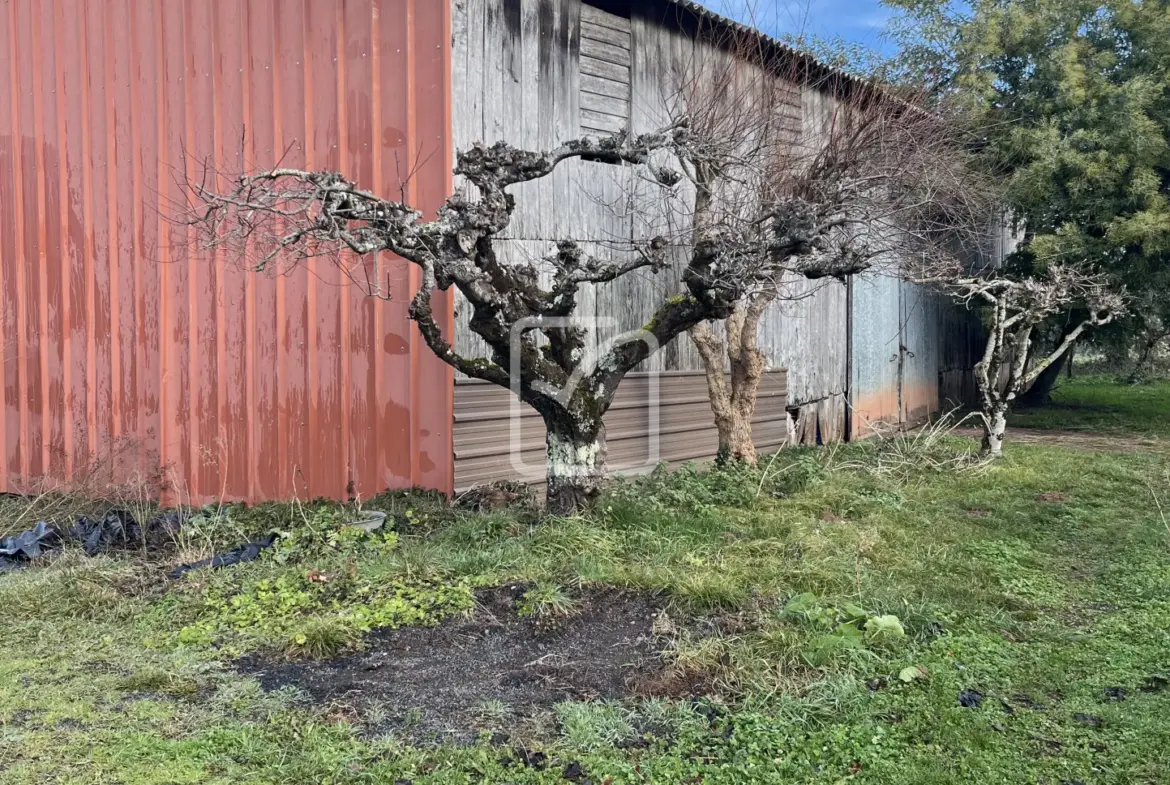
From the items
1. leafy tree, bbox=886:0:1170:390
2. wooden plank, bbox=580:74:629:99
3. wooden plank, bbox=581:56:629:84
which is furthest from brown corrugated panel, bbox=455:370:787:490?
leafy tree, bbox=886:0:1170:390

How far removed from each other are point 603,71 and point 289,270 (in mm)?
3021

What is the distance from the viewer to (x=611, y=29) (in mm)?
6859

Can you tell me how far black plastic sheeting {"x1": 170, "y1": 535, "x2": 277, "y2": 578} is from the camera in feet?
15.4

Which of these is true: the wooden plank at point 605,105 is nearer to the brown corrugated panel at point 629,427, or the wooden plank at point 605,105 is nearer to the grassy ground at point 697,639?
the brown corrugated panel at point 629,427

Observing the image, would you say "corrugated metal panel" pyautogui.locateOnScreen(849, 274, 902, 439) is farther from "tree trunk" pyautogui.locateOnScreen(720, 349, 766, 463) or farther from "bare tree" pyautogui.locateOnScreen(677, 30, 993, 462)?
"tree trunk" pyautogui.locateOnScreen(720, 349, 766, 463)

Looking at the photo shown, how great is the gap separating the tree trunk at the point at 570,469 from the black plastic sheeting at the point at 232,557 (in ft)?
5.58

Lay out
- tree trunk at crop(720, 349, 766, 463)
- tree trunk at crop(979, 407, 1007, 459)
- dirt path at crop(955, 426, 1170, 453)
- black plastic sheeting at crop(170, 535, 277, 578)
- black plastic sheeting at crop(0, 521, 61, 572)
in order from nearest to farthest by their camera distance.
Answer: black plastic sheeting at crop(170, 535, 277, 578) < black plastic sheeting at crop(0, 521, 61, 572) < tree trunk at crop(720, 349, 766, 463) < tree trunk at crop(979, 407, 1007, 459) < dirt path at crop(955, 426, 1170, 453)

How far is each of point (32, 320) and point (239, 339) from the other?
2.22 m

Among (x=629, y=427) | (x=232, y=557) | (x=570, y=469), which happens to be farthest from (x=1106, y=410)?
(x=232, y=557)

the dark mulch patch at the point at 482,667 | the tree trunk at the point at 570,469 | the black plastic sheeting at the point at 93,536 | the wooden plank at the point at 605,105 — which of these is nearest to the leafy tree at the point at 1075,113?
the wooden plank at the point at 605,105

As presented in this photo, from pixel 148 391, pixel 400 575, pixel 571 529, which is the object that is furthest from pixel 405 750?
pixel 148 391

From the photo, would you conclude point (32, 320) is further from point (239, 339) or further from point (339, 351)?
point (339, 351)

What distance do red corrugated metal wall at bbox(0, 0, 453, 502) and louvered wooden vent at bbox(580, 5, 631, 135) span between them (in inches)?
54.6

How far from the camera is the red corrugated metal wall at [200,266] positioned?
5.87m
